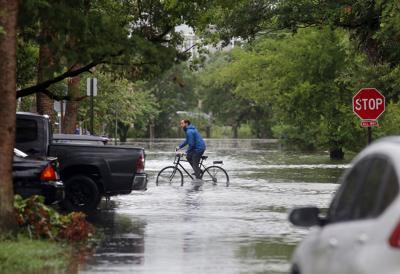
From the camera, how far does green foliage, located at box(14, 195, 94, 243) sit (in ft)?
45.9

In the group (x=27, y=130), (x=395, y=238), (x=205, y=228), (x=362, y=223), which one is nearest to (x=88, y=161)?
Result: (x=27, y=130)

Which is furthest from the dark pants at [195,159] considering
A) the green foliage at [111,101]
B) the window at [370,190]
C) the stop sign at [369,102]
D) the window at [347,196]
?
the window at [370,190]

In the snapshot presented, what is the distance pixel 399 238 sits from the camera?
→ 561 centimetres

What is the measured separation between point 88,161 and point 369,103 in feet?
33.3

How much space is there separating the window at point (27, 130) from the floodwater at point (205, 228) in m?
1.92

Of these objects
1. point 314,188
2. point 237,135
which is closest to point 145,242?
point 314,188

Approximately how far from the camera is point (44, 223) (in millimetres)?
14016

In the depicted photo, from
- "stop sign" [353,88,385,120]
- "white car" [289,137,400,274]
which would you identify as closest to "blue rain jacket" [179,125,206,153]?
"stop sign" [353,88,385,120]

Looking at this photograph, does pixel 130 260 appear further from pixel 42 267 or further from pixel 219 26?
pixel 219 26

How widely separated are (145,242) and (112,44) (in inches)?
114

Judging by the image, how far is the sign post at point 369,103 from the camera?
2683cm

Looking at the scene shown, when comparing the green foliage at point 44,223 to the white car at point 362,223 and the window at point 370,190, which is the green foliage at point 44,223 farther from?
the window at point 370,190

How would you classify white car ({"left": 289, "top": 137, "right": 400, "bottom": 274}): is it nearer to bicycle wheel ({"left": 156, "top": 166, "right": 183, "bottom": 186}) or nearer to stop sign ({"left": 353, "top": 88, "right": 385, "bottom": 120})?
stop sign ({"left": 353, "top": 88, "right": 385, "bottom": 120})

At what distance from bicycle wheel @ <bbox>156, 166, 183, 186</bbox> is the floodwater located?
0.90 ft
